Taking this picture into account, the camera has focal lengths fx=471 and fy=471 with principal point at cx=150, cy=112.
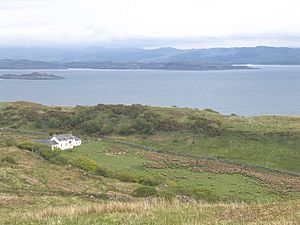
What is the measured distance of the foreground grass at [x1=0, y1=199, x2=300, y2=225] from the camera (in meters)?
12.6

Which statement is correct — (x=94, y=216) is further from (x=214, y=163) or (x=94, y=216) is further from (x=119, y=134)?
(x=119, y=134)

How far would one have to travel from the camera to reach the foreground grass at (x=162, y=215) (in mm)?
12625

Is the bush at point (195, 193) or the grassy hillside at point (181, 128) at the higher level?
Answer: the bush at point (195, 193)

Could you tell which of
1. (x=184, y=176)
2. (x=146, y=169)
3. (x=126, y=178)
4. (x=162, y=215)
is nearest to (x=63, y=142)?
(x=146, y=169)

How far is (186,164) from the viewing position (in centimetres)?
7269

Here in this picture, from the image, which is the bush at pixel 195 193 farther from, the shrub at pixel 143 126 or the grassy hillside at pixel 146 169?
the shrub at pixel 143 126

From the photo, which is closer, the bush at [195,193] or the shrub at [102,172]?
the bush at [195,193]

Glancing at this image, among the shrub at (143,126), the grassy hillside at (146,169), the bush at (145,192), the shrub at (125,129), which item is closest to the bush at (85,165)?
the grassy hillside at (146,169)

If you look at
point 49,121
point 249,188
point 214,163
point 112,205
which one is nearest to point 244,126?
point 214,163

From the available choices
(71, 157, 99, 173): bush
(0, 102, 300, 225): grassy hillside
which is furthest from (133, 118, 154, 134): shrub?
(71, 157, 99, 173): bush

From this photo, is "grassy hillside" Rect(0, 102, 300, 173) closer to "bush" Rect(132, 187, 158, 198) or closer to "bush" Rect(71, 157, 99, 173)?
"bush" Rect(71, 157, 99, 173)

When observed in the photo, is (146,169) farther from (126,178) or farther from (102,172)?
(126,178)

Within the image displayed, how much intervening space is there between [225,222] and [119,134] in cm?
8720

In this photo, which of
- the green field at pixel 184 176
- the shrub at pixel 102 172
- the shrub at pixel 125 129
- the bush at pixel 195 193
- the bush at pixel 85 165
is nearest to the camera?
the bush at pixel 195 193
